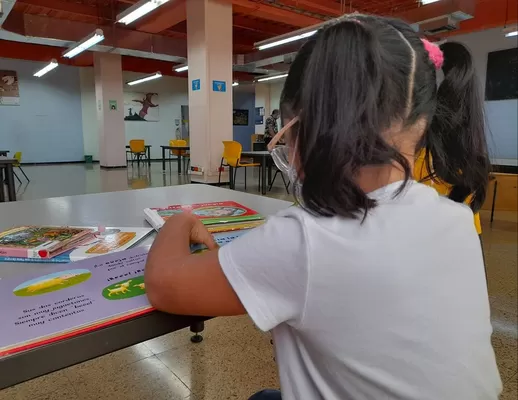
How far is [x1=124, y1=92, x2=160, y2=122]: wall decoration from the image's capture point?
1209 centimetres

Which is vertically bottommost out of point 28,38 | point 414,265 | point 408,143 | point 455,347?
point 455,347

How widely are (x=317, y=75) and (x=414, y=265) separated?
238 mm

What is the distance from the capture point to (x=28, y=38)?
23.4 ft

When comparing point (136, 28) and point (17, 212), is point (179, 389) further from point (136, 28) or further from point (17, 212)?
point (136, 28)

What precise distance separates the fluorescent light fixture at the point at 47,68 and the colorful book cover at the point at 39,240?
9.44m

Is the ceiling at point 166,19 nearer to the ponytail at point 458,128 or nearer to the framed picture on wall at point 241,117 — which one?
the framed picture on wall at point 241,117

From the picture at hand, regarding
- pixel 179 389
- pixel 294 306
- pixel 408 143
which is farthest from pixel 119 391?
pixel 408 143

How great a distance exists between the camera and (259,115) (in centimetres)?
1346

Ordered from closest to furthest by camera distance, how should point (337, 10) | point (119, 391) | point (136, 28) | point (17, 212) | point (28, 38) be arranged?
point (17, 212) → point (119, 391) → point (337, 10) → point (28, 38) → point (136, 28)

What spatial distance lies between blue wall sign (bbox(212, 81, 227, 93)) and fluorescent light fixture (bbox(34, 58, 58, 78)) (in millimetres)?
4775

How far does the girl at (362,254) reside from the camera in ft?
1.36

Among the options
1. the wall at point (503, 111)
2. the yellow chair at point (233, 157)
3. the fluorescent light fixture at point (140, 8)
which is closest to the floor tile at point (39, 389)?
the yellow chair at point (233, 157)

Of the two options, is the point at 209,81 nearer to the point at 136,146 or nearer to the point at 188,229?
the point at 136,146

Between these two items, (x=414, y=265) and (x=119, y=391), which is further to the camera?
(x=119, y=391)
